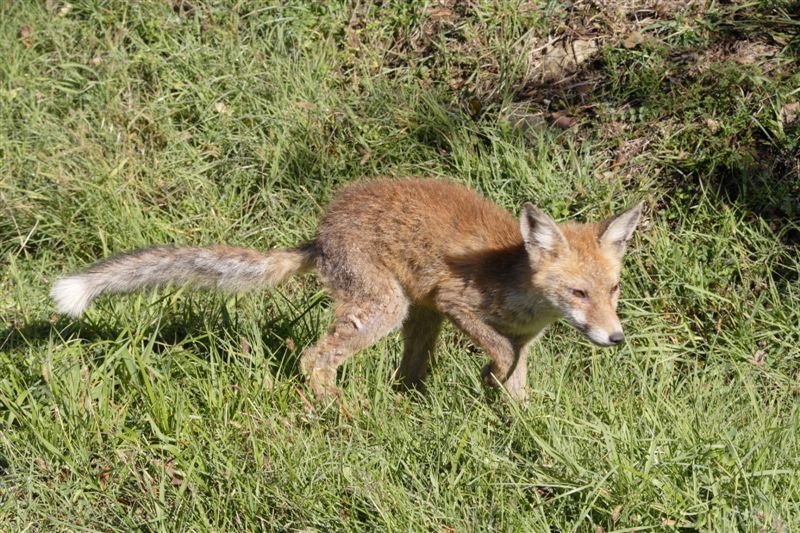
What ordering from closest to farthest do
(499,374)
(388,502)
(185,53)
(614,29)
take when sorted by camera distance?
(388,502)
(499,374)
(614,29)
(185,53)

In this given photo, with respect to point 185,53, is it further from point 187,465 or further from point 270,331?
point 187,465

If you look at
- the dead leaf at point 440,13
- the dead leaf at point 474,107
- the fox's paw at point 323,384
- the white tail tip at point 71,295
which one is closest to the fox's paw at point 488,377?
the fox's paw at point 323,384

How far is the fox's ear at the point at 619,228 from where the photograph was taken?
575 centimetres

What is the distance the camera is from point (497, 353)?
5.82 metres

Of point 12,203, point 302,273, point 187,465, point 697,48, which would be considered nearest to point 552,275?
point 302,273

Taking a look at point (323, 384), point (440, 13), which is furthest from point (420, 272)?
point (440, 13)

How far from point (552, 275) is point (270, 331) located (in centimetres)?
194

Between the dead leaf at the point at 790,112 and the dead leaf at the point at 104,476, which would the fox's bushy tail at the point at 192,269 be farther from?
the dead leaf at the point at 790,112

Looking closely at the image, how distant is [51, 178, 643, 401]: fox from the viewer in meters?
5.78

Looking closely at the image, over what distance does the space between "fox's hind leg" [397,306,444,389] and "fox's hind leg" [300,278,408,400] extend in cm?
35

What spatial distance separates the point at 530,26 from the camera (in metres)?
8.29

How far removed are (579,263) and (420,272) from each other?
3.30 ft

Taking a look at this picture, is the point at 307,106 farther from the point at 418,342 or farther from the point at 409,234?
the point at 418,342

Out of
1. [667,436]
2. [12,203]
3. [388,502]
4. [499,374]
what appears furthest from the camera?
[12,203]
